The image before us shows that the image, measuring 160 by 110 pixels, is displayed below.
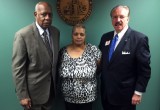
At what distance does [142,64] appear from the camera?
2.25 meters

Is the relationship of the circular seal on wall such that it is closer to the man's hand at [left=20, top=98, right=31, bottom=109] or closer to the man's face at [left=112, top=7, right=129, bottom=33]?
the man's face at [left=112, top=7, right=129, bottom=33]

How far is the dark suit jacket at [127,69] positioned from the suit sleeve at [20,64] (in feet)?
2.68

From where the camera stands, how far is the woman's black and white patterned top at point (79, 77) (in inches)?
91.7

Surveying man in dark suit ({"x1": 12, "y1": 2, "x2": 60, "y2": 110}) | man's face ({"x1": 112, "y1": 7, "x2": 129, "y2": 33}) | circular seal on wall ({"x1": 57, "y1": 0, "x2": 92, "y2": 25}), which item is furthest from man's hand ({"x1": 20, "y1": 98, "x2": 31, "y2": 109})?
man's face ({"x1": 112, "y1": 7, "x2": 129, "y2": 33})

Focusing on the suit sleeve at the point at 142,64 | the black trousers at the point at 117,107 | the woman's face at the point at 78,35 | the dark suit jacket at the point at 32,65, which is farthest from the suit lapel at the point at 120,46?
the dark suit jacket at the point at 32,65

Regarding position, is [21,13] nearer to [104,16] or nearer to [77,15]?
[77,15]

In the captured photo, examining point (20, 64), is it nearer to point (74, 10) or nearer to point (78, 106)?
point (78, 106)

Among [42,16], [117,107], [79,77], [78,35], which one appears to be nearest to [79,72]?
[79,77]

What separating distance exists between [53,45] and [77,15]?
1.88ft

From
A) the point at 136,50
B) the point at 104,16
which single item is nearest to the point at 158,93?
the point at 136,50

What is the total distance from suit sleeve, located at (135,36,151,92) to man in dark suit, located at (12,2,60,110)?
32.9 inches

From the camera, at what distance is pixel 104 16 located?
2.79 m

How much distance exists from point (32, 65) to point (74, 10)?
88 cm

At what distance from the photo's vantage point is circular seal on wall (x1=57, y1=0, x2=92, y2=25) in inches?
107
